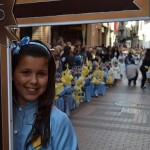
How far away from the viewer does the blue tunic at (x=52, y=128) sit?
155 centimetres

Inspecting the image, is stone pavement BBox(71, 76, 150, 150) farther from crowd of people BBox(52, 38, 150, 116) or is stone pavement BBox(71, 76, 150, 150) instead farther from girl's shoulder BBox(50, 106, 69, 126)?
girl's shoulder BBox(50, 106, 69, 126)

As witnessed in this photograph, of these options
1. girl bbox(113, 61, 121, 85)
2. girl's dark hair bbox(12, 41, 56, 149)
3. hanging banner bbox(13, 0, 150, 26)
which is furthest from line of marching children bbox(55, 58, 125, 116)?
hanging banner bbox(13, 0, 150, 26)

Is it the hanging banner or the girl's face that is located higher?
the hanging banner

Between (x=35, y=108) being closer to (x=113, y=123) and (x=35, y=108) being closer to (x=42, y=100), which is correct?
(x=42, y=100)

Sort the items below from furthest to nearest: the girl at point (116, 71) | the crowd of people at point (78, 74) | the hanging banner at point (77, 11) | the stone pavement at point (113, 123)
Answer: the girl at point (116, 71)
the crowd of people at point (78, 74)
the stone pavement at point (113, 123)
the hanging banner at point (77, 11)

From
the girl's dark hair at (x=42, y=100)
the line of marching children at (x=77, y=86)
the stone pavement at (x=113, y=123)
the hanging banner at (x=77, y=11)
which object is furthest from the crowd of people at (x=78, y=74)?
the hanging banner at (x=77, y=11)

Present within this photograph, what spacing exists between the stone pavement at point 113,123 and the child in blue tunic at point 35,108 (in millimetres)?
4281

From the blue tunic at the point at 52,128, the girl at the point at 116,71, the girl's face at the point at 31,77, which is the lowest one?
the girl at the point at 116,71

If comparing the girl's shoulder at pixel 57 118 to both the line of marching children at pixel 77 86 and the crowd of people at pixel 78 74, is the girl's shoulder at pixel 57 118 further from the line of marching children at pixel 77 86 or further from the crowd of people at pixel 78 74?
the line of marching children at pixel 77 86

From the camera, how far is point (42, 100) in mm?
1639

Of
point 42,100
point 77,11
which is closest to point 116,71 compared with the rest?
point 42,100

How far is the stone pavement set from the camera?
6020 mm

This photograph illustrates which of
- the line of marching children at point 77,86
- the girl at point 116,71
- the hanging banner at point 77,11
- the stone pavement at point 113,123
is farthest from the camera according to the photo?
the girl at point 116,71

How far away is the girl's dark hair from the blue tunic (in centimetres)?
2
